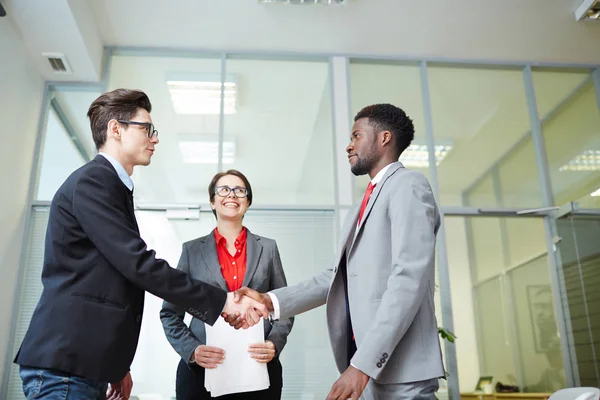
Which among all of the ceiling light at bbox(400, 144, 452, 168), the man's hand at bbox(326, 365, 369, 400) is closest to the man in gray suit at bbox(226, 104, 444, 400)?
the man's hand at bbox(326, 365, 369, 400)

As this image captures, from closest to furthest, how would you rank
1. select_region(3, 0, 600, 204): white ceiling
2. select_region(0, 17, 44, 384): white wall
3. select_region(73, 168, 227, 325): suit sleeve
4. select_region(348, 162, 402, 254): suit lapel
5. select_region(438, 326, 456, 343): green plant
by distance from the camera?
select_region(73, 168, 227, 325): suit sleeve < select_region(348, 162, 402, 254): suit lapel < select_region(0, 17, 44, 384): white wall < select_region(438, 326, 456, 343): green plant < select_region(3, 0, 600, 204): white ceiling

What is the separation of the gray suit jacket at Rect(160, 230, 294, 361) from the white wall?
2030 mm

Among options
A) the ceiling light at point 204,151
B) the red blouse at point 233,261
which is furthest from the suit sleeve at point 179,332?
the ceiling light at point 204,151

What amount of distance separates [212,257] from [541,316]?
11.7 feet

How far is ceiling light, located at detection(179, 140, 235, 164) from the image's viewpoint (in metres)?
4.88

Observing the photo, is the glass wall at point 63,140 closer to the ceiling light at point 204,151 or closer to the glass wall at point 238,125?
the glass wall at point 238,125

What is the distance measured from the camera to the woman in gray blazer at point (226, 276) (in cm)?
258

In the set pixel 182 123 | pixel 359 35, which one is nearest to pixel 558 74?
pixel 359 35

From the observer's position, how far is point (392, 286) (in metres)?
1.68

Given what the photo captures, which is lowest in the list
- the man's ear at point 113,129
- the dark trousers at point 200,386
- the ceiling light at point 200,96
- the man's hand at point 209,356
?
the dark trousers at point 200,386

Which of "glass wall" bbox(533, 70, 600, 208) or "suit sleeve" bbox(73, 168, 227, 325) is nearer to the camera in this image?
"suit sleeve" bbox(73, 168, 227, 325)

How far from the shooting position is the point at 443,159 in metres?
5.13

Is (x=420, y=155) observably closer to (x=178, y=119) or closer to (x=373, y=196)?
(x=178, y=119)

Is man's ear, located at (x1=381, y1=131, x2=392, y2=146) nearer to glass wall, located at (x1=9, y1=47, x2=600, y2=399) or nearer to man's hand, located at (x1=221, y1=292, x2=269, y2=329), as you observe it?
man's hand, located at (x1=221, y1=292, x2=269, y2=329)
